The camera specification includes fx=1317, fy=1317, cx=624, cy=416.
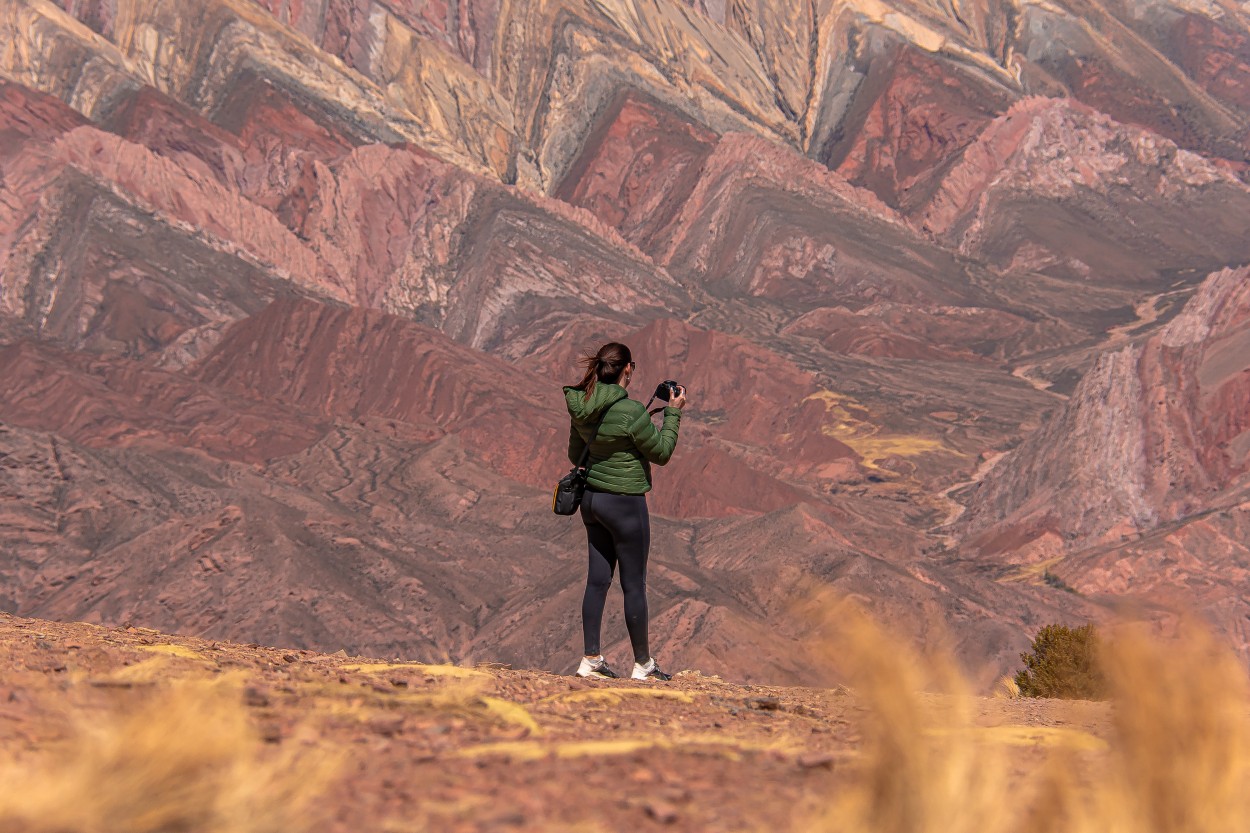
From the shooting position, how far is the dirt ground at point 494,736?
122 inches

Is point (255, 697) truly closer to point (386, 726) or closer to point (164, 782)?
point (386, 726)

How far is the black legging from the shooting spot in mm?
6543

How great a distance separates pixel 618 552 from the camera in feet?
21.8

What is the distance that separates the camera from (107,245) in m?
65.4

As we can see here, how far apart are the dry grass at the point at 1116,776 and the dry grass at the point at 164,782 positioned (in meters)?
1.20

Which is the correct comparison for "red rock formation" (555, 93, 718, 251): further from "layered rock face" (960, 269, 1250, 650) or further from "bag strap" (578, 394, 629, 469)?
"bag strap" (578, 394, 629, 469)

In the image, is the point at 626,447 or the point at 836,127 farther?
the point at 836,127

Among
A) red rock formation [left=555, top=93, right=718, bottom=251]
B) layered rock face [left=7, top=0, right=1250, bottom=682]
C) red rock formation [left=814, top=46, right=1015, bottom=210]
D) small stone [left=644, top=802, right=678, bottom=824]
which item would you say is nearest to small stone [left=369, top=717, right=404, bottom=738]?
small stone [left=644, top=802, right=678, bottom=824]

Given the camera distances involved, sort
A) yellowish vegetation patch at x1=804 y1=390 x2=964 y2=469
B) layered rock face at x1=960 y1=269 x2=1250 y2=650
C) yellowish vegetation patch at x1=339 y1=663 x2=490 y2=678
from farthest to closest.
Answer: yellowish vegetation patch at x1=804 y1=390 x2=964 y2=469 → layered rock face at x1=960 y1=269 x2=1250 y2=650 → yellowish vegetation patch at x1=339 y1=663 x2=490 y2=678

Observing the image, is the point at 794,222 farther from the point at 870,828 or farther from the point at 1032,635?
the point at 870,828

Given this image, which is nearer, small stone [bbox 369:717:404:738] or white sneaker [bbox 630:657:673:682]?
small stone [bbox 369:717:404:738]

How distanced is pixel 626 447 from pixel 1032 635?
24.6 meters

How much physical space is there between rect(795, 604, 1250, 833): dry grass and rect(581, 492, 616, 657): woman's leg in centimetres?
339

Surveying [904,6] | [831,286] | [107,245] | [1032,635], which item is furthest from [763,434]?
[904,6]
